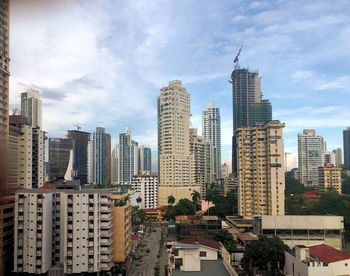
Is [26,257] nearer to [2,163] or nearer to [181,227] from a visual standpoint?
[181,227]

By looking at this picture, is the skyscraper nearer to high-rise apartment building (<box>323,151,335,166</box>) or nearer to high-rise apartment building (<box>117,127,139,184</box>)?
high-rise apartment building (<box>117,127,139,184</box>)

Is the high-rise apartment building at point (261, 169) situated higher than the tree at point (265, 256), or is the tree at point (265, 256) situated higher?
the high-rise apartment building at point (261, 169)

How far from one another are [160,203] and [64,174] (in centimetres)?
2220

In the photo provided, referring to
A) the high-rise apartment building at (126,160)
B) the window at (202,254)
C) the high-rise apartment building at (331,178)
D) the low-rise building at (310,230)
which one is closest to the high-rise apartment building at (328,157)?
the high-rise apartment building at (331,178)

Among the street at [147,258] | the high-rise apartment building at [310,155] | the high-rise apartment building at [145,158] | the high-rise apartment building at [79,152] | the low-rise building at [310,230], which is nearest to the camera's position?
the street at [147,258]

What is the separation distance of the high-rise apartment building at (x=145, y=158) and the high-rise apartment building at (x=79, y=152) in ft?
79.4

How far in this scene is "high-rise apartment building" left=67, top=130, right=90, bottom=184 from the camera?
5691 centimetres

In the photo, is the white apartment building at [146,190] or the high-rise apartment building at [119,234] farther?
the white apartment building at [146,190]

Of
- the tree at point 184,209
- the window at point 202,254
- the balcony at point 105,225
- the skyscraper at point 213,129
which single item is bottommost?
the tree at point 184,209

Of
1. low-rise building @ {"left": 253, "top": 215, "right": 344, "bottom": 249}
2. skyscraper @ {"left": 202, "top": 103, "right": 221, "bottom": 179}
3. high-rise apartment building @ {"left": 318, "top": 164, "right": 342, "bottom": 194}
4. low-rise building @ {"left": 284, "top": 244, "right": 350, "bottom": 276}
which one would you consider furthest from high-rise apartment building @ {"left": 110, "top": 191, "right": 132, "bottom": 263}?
skyscraper @ {"left": 202, "top": 103, "right": 221, "bottom": 179}

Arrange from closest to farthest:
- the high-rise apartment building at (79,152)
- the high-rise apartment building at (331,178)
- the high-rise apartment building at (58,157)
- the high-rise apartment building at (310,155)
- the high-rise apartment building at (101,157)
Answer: the high-rise apartment building at (331,178) → the high-rise apartment building at (58,157) → the high-rise apartment building at (310,155) → the high-rise apartment building at (79,152) → the high-rise apartment building at (101,157)

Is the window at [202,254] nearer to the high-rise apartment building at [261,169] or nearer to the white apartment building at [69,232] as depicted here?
the white apartment building at [69,232]

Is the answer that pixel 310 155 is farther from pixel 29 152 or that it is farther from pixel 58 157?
pixel 29 152

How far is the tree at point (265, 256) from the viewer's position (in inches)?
577
